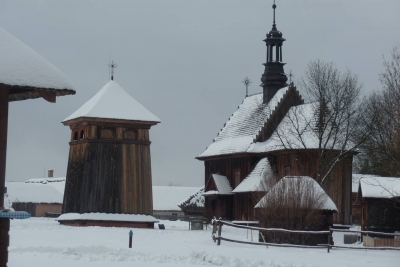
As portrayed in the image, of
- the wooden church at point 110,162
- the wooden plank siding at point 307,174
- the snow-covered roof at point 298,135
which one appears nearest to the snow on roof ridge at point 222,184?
the wooden plank siding at point 307,174

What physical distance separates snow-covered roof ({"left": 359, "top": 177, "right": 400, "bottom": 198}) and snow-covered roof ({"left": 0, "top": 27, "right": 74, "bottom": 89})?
20878mm

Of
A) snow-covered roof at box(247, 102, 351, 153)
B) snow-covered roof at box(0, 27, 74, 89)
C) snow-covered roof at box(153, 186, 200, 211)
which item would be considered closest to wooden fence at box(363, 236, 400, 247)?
snow-covered roof at box(247, 102, 351, 153)

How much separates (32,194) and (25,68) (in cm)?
6729

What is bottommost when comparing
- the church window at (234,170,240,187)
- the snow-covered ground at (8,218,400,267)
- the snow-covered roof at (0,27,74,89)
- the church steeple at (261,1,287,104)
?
the snow-covered ground at (8,218,400,267)

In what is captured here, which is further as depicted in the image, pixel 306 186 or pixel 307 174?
pixel 307 174

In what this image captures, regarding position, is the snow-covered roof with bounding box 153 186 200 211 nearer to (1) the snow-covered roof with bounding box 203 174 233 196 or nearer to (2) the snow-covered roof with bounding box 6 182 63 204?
(2) the snow-covered roof with bounding box 6 182 63 204

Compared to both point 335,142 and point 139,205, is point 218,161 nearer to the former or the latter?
point 335,142

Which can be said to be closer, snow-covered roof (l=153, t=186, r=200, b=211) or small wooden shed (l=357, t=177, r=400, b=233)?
small wooden shed (l=357, t=177, r=400, b=233)

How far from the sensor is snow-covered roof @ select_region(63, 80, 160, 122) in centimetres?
4112

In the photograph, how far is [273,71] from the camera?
176 ft

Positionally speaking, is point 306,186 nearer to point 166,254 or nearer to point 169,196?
→ point 166,254

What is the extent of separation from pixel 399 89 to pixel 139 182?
1356cm

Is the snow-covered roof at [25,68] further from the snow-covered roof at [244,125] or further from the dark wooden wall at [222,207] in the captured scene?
the dark wooden wall at [222,207]

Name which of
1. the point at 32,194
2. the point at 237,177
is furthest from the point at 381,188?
the point at 32,194
